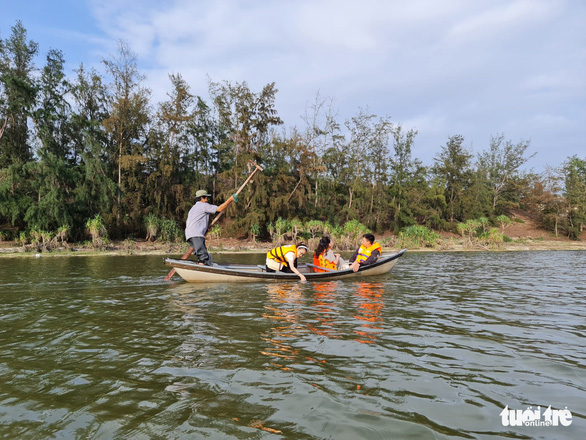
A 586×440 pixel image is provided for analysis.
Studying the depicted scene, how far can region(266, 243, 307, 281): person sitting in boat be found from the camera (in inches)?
441

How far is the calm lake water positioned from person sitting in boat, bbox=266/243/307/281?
250 cm

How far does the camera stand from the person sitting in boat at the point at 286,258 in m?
11.2

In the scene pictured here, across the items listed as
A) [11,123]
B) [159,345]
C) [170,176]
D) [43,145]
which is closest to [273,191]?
[170,176]

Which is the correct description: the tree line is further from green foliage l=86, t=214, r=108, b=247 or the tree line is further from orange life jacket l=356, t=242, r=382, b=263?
orange life jacket l=356, t=242, r=382, b=263

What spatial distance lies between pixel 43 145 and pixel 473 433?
30421 millimetres

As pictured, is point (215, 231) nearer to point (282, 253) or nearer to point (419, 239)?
point (419, 239)

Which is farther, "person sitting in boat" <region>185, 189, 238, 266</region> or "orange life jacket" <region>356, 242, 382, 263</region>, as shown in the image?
"orange life jacket" <region>356, 242, 382, 263</region>

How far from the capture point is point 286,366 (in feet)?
14.3

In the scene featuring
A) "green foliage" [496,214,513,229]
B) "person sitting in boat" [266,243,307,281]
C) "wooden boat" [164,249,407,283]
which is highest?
"green foliage" [496,214,513,229]

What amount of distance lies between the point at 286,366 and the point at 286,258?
23.1 feet

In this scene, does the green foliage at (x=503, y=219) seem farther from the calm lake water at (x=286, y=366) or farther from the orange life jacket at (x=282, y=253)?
the orange life jacket at (x=282, y=253)

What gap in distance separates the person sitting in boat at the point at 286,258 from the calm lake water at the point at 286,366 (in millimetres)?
2502

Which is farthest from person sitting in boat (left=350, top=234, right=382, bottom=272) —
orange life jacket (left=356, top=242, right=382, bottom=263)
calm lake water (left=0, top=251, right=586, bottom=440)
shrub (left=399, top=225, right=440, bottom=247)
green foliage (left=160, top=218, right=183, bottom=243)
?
green foliage (left=160, top=218, right=183, bottom=243)

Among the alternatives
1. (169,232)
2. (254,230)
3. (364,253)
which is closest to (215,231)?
(254,230)
